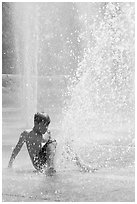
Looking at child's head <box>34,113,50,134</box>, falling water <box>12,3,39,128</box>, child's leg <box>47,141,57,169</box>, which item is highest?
falling water <box>12,3,39,128</box>

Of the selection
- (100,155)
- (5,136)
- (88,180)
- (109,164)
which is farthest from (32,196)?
(5,136)

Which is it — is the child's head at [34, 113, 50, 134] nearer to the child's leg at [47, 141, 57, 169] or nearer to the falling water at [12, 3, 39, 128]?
the child's leg at [47, 141, 57, 169]

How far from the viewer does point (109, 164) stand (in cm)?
601

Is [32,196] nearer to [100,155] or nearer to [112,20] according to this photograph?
[100,155]

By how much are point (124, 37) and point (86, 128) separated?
3564 millimetres

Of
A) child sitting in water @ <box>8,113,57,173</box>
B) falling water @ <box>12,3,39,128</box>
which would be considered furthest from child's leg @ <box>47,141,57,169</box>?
falling water @ <box>12,3,39,128</box>

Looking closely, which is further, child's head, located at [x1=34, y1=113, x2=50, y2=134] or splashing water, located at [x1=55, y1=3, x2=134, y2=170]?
splashing water, located at [x1=55, y1=3, x2=134, y2=170]

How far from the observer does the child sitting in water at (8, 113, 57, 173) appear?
528 cm

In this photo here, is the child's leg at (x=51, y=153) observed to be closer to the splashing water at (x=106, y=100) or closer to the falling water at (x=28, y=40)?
the splashing water at (x=106, y=100)

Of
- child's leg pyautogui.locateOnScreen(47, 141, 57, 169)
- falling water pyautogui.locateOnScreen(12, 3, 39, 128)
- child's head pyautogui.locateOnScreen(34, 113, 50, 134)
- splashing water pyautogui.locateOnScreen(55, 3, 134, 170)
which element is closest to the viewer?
child's leg pyautogui.locateOnScreen(47, 141, 57, 169)

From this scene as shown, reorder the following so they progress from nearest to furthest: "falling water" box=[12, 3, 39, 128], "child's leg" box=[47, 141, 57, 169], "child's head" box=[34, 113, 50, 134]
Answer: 1. "child's leg" box=[47, 141, 57, 169]
2. "child's head" box=[34, 113, 50, 134]
3. "falling water" box=[12, 3, 39, 128]

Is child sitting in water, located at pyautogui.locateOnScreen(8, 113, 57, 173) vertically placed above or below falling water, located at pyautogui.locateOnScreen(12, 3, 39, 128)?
below

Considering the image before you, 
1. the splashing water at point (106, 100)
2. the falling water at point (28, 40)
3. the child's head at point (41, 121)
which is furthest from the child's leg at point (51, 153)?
the falling water at point (28, 40)

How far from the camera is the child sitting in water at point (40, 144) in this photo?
5.28m
